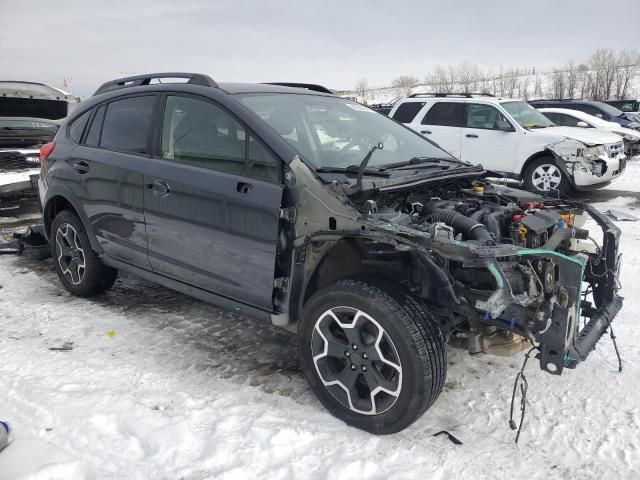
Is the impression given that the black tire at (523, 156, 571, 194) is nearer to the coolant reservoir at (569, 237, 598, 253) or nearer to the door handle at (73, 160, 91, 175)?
the coolant reservoir at (569, 237, 598, 253)

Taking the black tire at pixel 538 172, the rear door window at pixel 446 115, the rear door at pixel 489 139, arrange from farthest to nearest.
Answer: the rear door window at pixel 446 115 → the rear door at pixel 489 139 → the black tire at pixel 538 172

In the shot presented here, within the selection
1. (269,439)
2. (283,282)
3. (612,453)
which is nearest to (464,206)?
(283,282)

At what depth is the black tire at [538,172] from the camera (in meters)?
9.08

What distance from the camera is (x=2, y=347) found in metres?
3.61

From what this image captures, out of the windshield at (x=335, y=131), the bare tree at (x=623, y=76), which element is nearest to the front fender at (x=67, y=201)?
the windshield at (x=335, y=131)

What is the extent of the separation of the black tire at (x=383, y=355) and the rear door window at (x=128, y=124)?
186 centimetres

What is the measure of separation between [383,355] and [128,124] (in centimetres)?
260

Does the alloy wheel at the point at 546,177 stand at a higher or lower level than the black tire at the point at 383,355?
higher

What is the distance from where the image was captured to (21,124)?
841cm

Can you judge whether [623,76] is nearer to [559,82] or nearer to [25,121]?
[559,82]

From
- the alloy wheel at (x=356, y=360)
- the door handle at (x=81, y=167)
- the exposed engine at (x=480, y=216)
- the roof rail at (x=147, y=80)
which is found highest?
the roof rail at (x=147, y=80)

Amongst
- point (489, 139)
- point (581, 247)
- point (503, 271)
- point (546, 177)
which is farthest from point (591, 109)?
point (503, 271)

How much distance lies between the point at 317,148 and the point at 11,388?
88.7 inches

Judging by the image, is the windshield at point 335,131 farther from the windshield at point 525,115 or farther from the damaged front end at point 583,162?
the windshield at point 525,115
